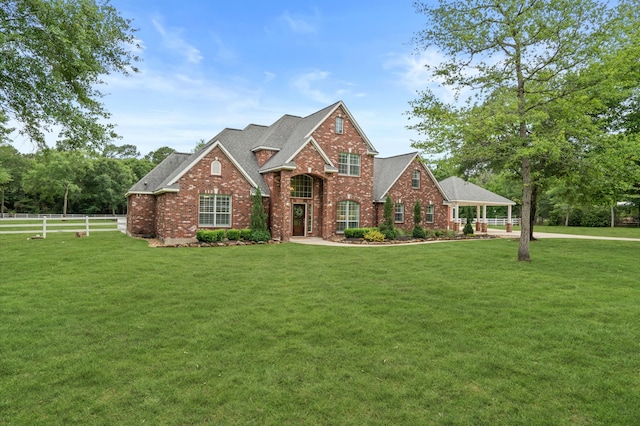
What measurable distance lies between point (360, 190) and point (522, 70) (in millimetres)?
12008

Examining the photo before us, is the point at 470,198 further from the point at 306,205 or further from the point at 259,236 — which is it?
the point at 259,236

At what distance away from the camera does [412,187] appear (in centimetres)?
2734

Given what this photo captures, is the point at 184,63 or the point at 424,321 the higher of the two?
the point at 184,63

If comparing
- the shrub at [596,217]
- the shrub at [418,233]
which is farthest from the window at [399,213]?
the shrub at [596,217]

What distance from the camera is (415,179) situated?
27547mm

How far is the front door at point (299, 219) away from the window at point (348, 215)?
230 centimetres

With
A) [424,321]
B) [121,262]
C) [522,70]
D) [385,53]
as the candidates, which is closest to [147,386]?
[424,321]

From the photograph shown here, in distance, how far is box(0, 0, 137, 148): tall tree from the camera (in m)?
9.47

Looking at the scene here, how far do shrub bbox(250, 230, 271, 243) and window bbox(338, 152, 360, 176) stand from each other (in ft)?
21.9

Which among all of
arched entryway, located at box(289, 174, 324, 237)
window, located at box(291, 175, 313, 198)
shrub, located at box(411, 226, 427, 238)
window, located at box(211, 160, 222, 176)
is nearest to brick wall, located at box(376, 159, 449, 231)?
shrub, located at box(411, 226, 427, 238)

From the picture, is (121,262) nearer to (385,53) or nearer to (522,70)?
(385,53)

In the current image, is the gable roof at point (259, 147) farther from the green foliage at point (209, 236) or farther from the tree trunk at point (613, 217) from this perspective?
the tree trunk at point (613, 217)

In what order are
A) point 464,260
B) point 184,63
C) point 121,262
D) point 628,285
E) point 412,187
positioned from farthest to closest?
point 412,187 → point 184,63 → point 464,260 → point 121,262 → point 628,285

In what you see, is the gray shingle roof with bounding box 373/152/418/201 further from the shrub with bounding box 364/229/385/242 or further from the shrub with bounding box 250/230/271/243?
the shrub with bounding box 250/230/271/243
